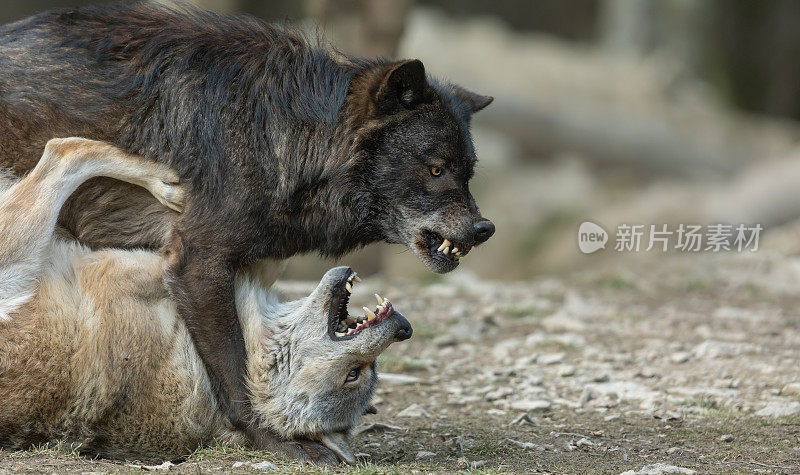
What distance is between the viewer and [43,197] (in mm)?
5711

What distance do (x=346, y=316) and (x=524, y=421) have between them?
1467 millimetres

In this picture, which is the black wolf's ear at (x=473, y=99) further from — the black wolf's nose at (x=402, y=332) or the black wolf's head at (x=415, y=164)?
the black wolf's nose at (x=402, y=332)

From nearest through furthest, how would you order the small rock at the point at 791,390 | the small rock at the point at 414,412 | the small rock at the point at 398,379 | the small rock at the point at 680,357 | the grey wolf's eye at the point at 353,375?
1. the grey wolf's eye at the point at 353,375
2. the small rock at the point at 414,412
3. the small rock at the point at 791,390
4. the small rock at the point at 398,379
5. the small rock at the point at 680,357

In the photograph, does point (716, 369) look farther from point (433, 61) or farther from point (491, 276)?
point (433, 61)

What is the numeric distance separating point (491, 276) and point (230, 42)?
10.8 metres

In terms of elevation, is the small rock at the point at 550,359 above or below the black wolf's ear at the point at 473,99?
below

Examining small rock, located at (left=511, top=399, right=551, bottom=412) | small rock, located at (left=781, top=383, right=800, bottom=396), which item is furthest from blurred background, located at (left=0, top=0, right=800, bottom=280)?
small rock, located at (left=781, top=383, right=800, bottom=396)

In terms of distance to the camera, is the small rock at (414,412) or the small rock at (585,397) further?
the small rock at (585,397)

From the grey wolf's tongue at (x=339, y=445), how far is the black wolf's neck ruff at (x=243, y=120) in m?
1.08

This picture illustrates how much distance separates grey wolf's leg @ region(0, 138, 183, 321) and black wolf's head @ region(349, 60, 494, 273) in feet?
3.86

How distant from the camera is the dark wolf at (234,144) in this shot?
227 inches

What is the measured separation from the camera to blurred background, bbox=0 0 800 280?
54.8 ft

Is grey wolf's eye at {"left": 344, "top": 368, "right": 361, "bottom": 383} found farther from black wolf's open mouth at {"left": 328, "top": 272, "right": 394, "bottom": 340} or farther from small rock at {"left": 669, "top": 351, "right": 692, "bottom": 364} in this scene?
small rock at {"left": 669, "top": 351, "right": 692, "bottom": 364}

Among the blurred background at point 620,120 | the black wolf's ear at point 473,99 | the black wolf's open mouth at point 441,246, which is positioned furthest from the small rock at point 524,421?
the blurred background at point 620,120
